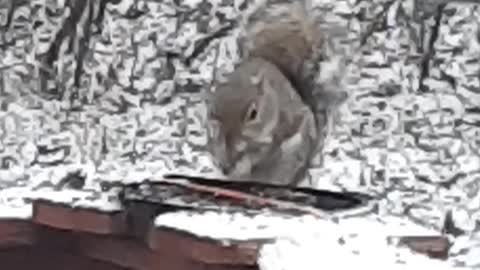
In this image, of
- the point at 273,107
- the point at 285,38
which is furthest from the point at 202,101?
the point at 273,107

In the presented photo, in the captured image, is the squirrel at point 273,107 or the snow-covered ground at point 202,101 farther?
the snow-covered ground at point 202,101

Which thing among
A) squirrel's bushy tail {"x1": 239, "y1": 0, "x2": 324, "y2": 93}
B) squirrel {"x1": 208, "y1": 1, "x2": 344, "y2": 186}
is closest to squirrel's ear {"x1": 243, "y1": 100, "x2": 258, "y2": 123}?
squirrel {"x1": 208, "y1": 1, "x2": 344, "y2": 186}

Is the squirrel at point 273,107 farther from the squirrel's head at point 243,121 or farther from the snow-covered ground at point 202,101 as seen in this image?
the snow-covered ground at point 202,101

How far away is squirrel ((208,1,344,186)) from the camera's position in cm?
215

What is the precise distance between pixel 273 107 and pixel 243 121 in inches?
4.3

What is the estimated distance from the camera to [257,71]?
2340 millimetres

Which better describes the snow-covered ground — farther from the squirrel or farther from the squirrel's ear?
the squirrel's ear

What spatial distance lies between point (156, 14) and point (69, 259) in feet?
4.42

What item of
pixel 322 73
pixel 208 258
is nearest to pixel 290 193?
pixel 208 258

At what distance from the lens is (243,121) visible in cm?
216

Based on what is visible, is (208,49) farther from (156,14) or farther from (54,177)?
(54,177)

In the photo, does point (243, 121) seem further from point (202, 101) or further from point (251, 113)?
point (202, 101)

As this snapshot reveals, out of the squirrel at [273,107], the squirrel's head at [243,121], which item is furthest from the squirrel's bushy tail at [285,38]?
the squirrel's head at [243,121]

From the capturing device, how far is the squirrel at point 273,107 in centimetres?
215
